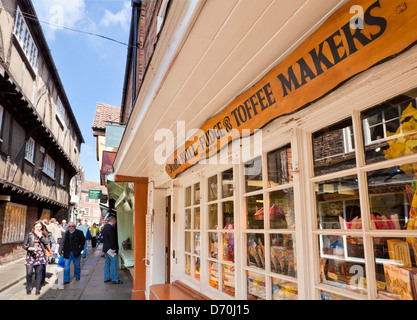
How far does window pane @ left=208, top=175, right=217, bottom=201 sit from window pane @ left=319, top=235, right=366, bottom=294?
6.56ft

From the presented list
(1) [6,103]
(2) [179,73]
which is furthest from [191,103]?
(1) [6,103]

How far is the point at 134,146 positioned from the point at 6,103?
875 cm

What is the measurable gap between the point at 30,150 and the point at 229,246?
43.9 ft

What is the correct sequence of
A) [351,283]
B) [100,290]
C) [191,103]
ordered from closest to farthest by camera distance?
1. [351,283]
2. [191,103]
3. [100,290]

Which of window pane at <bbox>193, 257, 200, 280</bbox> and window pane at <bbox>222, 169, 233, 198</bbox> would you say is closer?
window pane at <bbox>222, 169, 233, 198</bbox>

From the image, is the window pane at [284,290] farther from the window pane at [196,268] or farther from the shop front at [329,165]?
the window pane at [196,268]

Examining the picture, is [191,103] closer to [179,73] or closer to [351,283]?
[179,73]

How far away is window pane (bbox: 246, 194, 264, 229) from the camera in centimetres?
281

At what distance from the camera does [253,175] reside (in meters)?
3.01

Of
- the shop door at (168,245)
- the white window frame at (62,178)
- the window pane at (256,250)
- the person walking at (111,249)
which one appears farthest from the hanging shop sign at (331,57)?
the white window frame at (62,178)

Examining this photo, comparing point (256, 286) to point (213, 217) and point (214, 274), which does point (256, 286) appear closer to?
point (214, 274)

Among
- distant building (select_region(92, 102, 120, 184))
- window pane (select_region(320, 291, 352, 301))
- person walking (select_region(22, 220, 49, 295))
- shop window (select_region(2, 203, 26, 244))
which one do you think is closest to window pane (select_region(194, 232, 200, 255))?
window pane (select_region(320, 291, 352, 301))

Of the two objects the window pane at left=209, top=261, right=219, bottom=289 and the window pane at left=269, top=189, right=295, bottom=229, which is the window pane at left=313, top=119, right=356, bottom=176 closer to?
the window pane at left=269, top=189, right=295, bottom=229

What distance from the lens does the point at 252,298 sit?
285 cm
